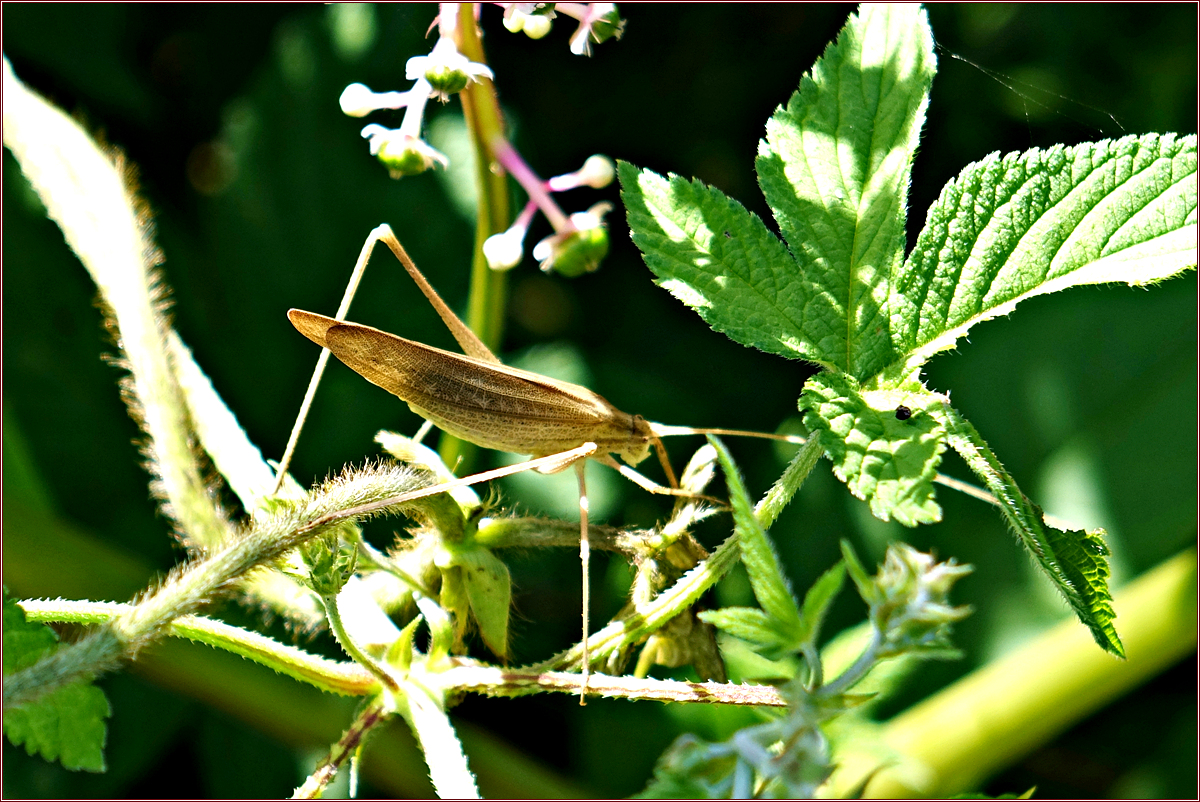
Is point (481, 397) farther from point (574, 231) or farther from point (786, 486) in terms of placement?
point (786, 486)

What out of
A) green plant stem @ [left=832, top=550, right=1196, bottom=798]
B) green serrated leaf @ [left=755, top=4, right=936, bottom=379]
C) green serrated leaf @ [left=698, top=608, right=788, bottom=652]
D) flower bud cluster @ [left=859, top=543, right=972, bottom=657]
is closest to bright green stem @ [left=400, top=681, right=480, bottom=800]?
green serrated leaf @ [left=698, top=608, right=788, bottom=652]

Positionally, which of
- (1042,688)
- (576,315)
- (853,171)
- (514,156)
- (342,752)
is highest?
(576,315)

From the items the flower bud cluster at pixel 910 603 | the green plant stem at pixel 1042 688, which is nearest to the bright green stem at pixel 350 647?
the flower bud cluster at pixel 910 603

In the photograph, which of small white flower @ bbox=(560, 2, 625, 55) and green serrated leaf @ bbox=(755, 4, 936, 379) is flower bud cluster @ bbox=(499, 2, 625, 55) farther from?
green serrated leaf @ bbox=(755, 4, 936, 379)

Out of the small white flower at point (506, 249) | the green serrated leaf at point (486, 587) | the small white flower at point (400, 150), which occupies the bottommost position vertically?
the green serrated leaf at point (486, 587)

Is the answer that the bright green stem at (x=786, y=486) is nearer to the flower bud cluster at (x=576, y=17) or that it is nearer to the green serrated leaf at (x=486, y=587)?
the green serrated leaf at (x=486, y=587)

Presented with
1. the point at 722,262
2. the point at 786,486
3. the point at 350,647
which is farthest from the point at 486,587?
the point at 722,262
